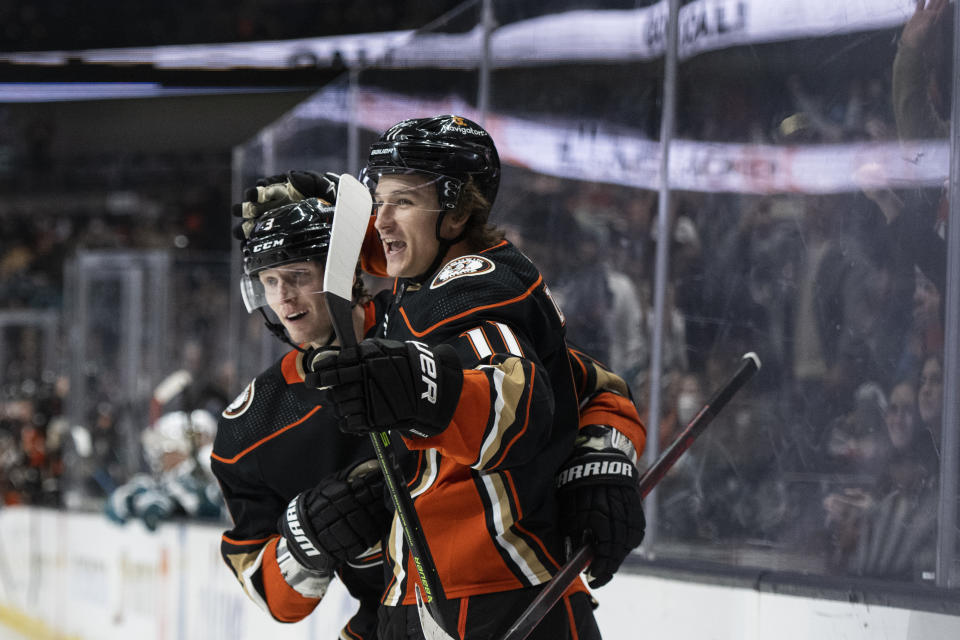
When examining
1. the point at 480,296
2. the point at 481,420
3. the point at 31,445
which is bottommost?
the point at 31,445

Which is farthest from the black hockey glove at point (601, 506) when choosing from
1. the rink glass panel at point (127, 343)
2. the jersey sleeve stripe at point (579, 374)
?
the rink glass panel at point (127, 343)

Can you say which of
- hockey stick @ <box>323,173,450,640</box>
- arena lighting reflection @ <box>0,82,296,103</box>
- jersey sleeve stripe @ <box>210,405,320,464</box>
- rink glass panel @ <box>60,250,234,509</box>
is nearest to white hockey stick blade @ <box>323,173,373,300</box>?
hockey stick @ <box>323,173,450,640</box>

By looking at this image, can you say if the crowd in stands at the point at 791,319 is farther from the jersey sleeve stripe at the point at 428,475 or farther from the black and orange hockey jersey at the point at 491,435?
the jersey sleeve stripe at the point at 428,475

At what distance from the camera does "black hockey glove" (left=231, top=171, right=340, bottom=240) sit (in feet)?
5.82

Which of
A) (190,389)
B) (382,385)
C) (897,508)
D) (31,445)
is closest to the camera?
(382,385)

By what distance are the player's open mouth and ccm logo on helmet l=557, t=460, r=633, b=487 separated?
33 centimetres

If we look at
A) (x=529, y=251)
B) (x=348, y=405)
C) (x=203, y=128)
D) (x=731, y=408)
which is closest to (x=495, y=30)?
(x=529, y=251)

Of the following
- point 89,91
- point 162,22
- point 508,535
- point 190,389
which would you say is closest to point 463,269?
point 508,535

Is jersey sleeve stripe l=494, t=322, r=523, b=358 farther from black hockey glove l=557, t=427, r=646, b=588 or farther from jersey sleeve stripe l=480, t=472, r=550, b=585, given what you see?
black hockey glove l=557, t=427, r=646, b=588

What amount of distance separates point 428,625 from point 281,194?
2.42 feet

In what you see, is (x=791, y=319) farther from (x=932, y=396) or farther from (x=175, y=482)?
(x=175, y=482)

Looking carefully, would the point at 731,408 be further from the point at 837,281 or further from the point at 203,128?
the point at 203,128

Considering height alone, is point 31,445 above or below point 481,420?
below

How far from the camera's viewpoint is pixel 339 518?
147cm
